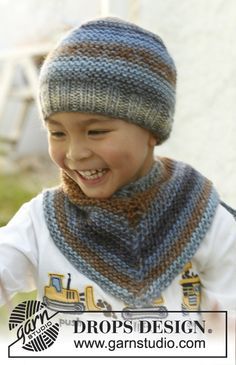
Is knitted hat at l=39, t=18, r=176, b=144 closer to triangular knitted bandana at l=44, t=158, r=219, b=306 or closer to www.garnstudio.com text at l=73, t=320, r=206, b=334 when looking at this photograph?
triangular knitted bandana at l=44, t=158, r=219, b=306

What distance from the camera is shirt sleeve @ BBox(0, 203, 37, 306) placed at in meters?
2.01

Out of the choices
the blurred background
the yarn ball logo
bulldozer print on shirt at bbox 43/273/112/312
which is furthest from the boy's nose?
the blurred background

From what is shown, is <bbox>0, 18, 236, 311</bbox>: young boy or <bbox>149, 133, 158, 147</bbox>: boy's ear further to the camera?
<bbox>149, 133, 158, 147</bbox>: boy's ear

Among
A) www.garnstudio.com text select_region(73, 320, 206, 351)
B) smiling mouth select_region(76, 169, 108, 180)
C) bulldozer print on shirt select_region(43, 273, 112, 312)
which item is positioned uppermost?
smiling mouth select_region(76, 169, 108, 180)

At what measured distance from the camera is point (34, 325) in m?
2.11

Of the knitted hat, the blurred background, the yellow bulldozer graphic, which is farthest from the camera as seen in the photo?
the blurred background

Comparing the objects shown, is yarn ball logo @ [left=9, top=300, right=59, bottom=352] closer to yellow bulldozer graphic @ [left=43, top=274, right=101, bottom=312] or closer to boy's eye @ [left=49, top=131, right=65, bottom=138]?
yellow bulldozer graphic @ [left=43, top=274, right=101, bottom=312]

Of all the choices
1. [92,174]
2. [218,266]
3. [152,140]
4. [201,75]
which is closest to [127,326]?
[218,266]

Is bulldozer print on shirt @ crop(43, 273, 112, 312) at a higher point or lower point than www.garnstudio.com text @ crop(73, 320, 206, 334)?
higher

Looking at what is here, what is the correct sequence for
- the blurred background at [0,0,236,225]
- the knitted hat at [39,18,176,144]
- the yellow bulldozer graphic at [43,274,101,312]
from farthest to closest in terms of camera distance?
the blurred background at [0,0,236,225] → the yellow bulldozer graphic at [43,274,101,312] → the knitted hat at [39,18,176,144]

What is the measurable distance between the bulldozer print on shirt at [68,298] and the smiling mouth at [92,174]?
0.88 feet

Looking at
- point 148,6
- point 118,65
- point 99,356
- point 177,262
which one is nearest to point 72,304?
point 99,356

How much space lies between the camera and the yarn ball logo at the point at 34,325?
2074 millimetres

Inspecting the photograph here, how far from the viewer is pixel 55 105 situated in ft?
6.53
